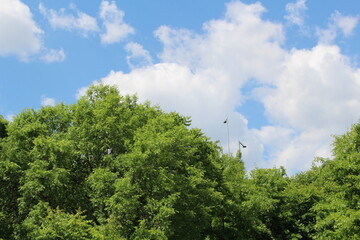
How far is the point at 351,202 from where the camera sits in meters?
27.3

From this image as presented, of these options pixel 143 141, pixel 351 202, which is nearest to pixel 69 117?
pixel 143 141

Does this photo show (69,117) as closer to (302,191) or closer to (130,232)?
(130,232)

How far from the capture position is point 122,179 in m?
26.5

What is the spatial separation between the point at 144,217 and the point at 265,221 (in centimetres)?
1940

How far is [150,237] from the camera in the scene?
81.4ft

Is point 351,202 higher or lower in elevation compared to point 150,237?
higher

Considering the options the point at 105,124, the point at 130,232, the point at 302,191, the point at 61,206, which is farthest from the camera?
the point at 302,191

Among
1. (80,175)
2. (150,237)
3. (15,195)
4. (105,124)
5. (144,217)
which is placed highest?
(105,124)

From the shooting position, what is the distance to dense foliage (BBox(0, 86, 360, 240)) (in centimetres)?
2606

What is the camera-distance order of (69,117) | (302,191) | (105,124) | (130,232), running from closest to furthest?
(130,232) < (105,124) < (69,117) < (302,191)

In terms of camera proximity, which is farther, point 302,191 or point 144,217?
point 302,191

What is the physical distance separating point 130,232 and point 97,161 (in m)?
7.68

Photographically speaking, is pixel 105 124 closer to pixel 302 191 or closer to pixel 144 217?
pixel 144 217

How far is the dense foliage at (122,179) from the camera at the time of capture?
1026 inches
